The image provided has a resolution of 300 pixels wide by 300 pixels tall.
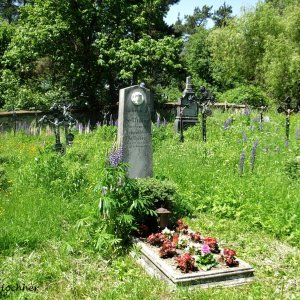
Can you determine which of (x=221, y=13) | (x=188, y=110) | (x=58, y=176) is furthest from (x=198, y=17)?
(x=58, y=176)

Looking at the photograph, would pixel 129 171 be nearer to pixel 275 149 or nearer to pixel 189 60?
pixel 275 149

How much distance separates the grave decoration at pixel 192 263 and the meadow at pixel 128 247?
0.14 metres

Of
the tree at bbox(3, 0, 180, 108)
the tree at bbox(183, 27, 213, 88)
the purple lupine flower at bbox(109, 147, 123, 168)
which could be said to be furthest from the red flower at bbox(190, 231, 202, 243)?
the tree at bbox(183, 27, 213, 88)

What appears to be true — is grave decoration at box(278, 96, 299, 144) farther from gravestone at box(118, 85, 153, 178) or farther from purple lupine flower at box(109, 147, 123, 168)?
purple lupine flower at box(109, 147, 123, 168)

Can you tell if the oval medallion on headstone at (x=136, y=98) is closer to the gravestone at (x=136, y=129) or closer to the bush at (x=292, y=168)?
the gravestone at (x=136, y=129)

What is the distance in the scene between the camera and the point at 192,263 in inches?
199

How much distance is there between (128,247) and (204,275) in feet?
4.89

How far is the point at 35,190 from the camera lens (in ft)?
26.8

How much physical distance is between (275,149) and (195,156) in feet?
6.63

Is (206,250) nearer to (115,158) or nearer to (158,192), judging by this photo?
(158,192)

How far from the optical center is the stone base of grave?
4.86 metres

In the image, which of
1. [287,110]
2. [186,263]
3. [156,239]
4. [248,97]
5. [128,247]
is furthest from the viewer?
[248,97]

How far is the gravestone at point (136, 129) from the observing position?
7281 mm

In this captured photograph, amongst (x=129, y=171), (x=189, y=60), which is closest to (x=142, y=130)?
(x=129, y=171)
